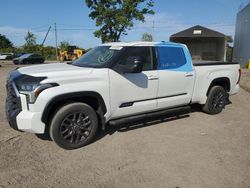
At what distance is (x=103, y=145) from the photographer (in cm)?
466

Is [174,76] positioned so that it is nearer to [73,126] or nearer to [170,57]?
[170,57]

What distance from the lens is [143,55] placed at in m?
5.24

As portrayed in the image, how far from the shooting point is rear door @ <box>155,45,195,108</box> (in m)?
5.39

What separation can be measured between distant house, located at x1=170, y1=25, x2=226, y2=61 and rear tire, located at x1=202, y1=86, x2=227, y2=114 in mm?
20191

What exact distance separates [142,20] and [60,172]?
35823 mm

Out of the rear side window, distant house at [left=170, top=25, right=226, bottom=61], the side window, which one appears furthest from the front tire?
distant house at [left=170, top=25, right=226, bottom=61]

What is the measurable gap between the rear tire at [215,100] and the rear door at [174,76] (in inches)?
32.2

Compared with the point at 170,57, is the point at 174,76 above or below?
below

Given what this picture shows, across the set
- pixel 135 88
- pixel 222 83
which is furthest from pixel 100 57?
pixel 222 83

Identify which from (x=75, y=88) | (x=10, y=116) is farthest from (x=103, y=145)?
(x=10, y=116)

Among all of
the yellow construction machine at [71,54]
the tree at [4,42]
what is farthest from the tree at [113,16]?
the tree at [4,42]

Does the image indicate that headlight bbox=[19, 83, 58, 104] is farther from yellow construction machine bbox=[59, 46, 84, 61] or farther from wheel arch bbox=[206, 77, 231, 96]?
yellow construction machine bbox=[59, 46, 84, 61]

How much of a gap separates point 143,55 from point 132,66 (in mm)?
718

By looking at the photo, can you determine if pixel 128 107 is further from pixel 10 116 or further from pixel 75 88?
pixel 10 116
